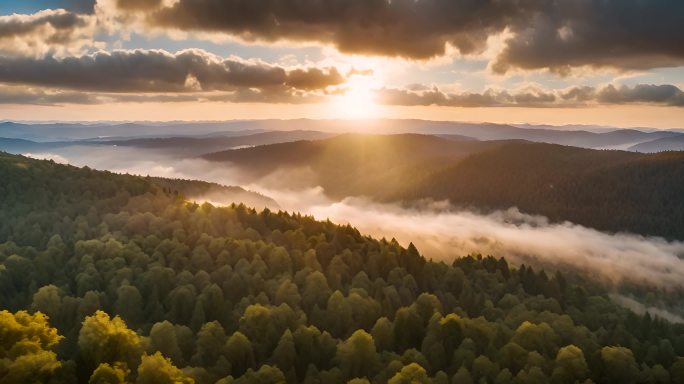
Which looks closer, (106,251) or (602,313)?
(106,251)

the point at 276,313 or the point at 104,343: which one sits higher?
the point at 104,343

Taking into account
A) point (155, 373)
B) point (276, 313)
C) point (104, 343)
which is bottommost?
point (276, 313)

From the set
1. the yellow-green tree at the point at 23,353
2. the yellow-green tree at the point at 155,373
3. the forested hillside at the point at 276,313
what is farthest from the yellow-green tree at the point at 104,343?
the yellow-green tree at the point at 23,353

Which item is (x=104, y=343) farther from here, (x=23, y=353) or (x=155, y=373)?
(x=23, y=353)

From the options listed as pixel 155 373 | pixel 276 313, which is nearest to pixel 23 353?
pixel 155 373

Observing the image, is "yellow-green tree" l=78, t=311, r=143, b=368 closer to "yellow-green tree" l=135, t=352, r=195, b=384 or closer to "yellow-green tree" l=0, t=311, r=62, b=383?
"yellow-green tree" l=135, t=352, r=195, b=384

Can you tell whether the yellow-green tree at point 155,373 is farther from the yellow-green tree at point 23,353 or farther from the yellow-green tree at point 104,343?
the yellow-green tree at point 23,353

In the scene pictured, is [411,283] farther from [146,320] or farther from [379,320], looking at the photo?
[146,320]

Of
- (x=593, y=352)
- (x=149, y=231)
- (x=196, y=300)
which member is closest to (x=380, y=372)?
(x=196, y=300)
